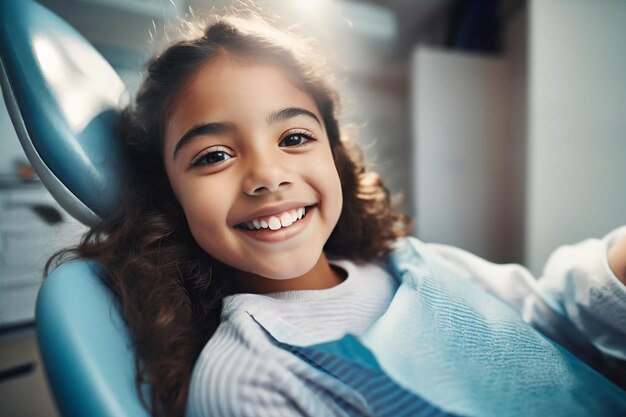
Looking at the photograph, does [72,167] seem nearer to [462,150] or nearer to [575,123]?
[575,123]

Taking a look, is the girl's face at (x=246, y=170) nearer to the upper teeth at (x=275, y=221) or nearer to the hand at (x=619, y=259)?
the upper teeth at (x=275, y=221)

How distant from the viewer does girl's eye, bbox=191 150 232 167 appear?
18.0 inches

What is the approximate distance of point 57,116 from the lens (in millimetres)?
468

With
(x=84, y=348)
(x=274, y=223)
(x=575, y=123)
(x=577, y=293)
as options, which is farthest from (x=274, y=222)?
(x=575, y=123)

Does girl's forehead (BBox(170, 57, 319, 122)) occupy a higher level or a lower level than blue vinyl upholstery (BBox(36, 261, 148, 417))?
higher

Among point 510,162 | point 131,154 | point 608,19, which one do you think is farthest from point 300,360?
point 510,162

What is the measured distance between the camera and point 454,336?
15.9 inches

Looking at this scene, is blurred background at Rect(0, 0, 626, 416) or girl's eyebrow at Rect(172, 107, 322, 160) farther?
blurred background at Rect(0, 0, 626, 416)

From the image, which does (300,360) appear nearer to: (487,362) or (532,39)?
(487,362)

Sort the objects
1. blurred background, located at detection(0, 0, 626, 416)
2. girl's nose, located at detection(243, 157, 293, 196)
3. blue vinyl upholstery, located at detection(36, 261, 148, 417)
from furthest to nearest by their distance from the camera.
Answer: blurred background, located at detection(0, 0, 626, 416) → girl's nose, located at detection(243, 157, 293, 196) → blue vinyl upholstery, located at detection(36, 261, 148, 417)

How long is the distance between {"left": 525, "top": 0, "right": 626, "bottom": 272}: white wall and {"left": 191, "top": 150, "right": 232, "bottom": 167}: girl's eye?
1.32m

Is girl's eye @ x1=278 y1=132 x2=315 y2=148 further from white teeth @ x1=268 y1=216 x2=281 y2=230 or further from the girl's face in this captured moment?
white teeth @ x1=268 y1=216 x2=281 y2=230

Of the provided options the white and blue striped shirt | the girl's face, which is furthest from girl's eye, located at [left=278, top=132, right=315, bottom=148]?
the white and blue striped shirt

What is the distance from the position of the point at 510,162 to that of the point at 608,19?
1.05 metres
